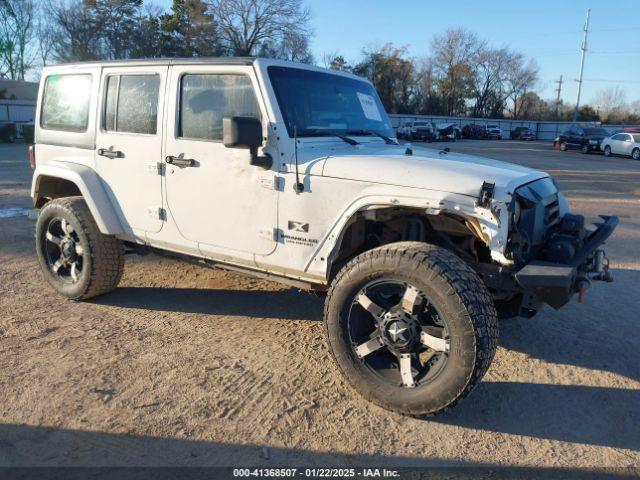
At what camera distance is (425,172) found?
3.22 m

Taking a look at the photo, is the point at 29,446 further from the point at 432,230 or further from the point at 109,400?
the point at 432,230

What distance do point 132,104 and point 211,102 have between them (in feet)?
2.88

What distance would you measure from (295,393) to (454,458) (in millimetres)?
1068

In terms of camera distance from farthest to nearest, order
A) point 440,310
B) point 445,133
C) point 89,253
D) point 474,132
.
A: point 474,132 < point 445,133 < point 89,253 < point 440,310

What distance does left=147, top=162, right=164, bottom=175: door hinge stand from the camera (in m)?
4.23

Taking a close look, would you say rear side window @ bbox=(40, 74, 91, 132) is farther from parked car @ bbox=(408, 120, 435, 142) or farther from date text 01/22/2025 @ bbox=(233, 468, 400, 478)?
parked car @ bbox=(408, 120, 435, 142)

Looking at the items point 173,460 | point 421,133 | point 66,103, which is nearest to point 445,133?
point 421,133

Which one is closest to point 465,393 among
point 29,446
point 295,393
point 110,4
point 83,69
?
point 295,393

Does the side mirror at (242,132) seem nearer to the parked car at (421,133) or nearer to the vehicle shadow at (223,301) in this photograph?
the vehicle shadow at (223,301)

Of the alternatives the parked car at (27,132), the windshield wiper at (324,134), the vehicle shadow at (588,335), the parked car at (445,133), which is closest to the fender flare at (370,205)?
the windshield wiper at (324,134)

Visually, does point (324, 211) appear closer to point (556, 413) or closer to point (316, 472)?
point (316, 472)

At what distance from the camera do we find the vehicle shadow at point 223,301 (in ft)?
15.7

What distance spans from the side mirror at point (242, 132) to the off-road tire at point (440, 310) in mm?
1018

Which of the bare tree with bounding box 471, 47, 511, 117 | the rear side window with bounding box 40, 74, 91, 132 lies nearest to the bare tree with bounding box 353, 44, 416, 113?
the bare tree with bounding box 471, 47, 511, 117
